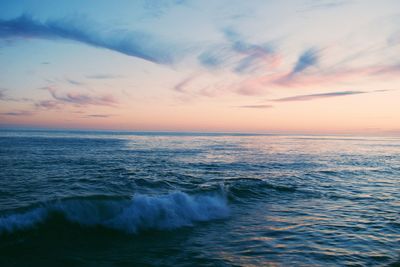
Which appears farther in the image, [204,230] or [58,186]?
[58,186]

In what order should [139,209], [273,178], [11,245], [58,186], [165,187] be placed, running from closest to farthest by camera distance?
1. [11,245]
2. [139,209]
3. [58,186]
4. [165,187]
5. [273,178]

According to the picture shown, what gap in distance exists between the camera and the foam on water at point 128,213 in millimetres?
9930

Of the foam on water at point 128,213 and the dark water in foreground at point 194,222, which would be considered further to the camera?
the foam on water at point 128,213

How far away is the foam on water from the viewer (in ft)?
32.6

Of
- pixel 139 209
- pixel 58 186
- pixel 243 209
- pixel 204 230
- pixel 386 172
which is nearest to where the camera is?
pixel 204 230

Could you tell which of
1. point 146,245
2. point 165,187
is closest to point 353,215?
point 146,245

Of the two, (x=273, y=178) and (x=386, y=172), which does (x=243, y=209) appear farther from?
(x=386, y=172)

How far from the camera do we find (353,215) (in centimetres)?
1129

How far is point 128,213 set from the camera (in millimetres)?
10844

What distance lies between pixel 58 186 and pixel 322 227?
12.6 meters

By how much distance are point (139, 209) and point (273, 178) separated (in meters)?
11.3

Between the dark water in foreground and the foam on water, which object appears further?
the foam on water

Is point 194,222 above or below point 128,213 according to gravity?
below

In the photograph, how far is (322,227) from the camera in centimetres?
985
